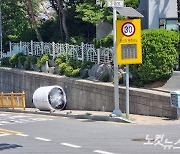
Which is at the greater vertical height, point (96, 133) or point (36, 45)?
point (36, 45)

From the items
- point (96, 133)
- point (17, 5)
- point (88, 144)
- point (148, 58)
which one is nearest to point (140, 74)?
point (148, 58)

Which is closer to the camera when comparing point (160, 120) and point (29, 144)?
point (29, 144)

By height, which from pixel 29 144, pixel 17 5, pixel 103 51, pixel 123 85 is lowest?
pixel 29 144

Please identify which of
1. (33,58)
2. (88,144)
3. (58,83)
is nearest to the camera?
(88,144)

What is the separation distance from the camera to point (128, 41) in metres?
19.9

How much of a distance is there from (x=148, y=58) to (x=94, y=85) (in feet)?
12.9

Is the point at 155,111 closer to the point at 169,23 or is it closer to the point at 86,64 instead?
the point at 86,64

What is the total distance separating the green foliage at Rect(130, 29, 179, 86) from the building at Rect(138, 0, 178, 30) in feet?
23.6

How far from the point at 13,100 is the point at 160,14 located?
32.5 feet

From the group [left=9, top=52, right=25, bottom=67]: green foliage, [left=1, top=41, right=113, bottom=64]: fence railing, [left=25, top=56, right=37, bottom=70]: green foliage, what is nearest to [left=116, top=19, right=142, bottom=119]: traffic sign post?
[left=1, top=41, right=113, bottom=64]: fence railing

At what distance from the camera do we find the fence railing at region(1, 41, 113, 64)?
91.1 feet

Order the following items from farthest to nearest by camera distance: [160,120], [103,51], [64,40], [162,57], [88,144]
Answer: [64,40] < [103,51] < [162,57] < [160,120] < [88,144]

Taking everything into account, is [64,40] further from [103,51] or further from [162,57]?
[162,57]

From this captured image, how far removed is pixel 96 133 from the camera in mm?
16531
